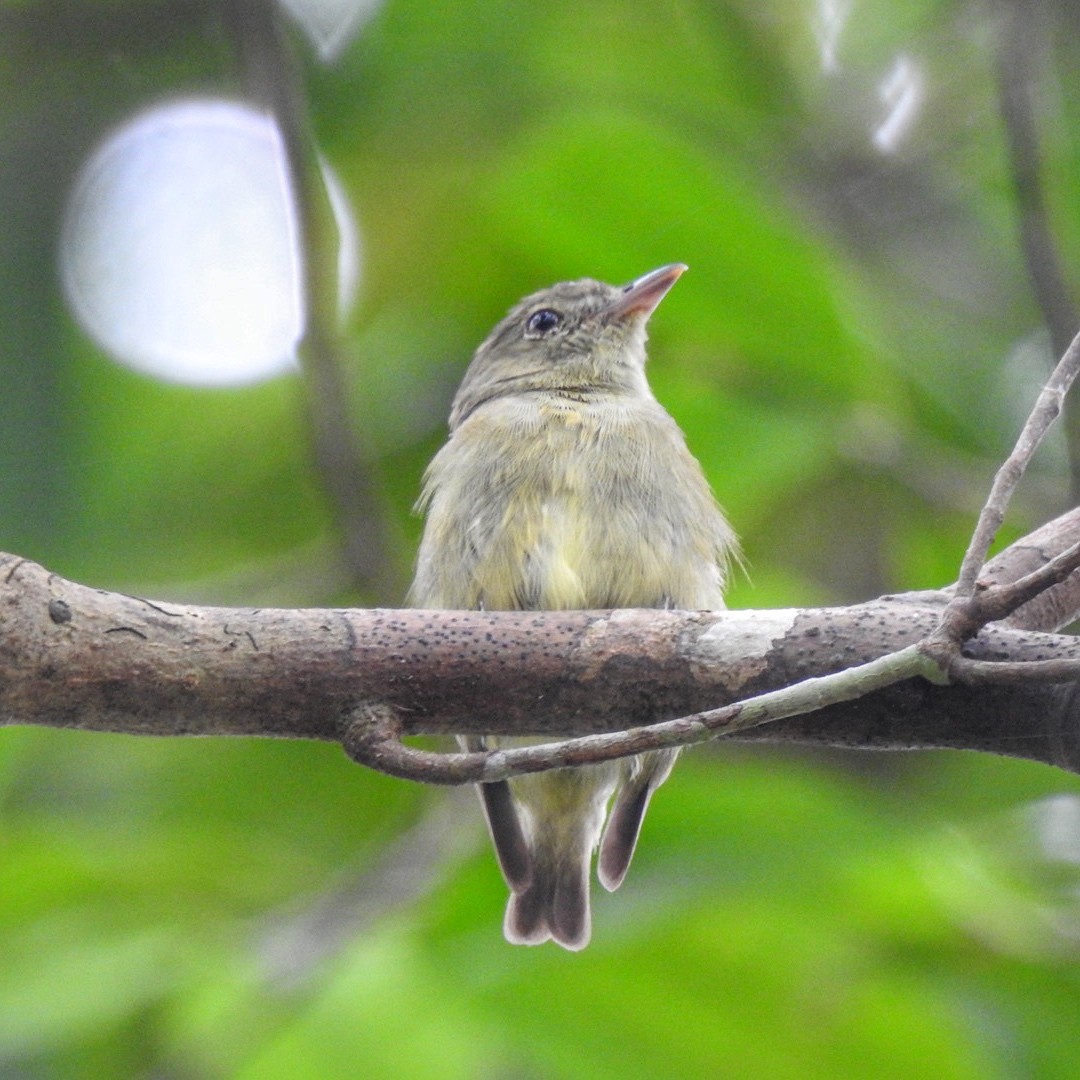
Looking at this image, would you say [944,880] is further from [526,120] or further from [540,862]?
[526,120]

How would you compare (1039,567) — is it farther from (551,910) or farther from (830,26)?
(830,26)

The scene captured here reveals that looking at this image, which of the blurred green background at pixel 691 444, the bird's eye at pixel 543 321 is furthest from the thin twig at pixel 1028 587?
the bird's eye at pixel 543 321

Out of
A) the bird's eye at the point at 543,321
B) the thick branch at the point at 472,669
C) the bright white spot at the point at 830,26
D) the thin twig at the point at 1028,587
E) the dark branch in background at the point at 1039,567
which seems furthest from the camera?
the bright white spot at the point at 830,26

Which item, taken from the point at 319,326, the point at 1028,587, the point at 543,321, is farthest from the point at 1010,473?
the point at 543,321

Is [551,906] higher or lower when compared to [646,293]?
lower

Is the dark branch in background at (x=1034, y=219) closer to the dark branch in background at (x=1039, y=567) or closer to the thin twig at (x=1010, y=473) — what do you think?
the dark branch in background at (x=1039, y=567)

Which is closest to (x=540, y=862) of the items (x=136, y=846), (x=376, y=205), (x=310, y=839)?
(x=310, y=839)
